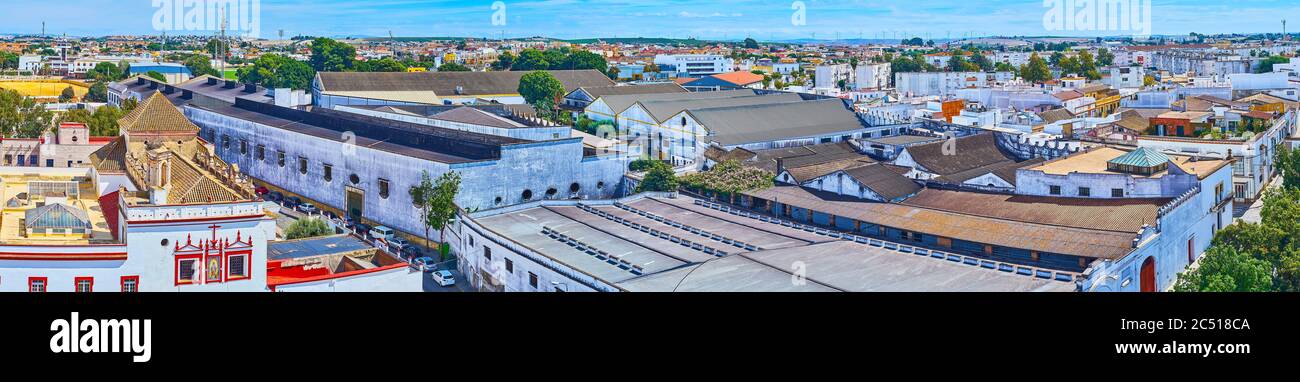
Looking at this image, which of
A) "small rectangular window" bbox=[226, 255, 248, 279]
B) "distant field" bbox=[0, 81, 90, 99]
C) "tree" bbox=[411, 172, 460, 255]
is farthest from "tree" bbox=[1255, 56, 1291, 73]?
"distant field" bbox=[0, 81, 90, 99]

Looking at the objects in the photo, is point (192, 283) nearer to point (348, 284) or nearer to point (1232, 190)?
point (348, 284)

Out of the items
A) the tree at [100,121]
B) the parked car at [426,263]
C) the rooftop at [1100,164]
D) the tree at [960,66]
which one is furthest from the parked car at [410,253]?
the tree at [960,66]

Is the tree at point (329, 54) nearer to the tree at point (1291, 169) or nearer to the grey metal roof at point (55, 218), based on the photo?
the tree at point (1291, 169)

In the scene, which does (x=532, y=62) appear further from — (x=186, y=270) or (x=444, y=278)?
(x=186, y=270)

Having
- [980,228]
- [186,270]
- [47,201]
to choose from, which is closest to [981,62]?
[980,228]

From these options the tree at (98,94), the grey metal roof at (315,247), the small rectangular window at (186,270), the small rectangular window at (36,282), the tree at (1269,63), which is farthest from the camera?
the tree at (1269,63)
